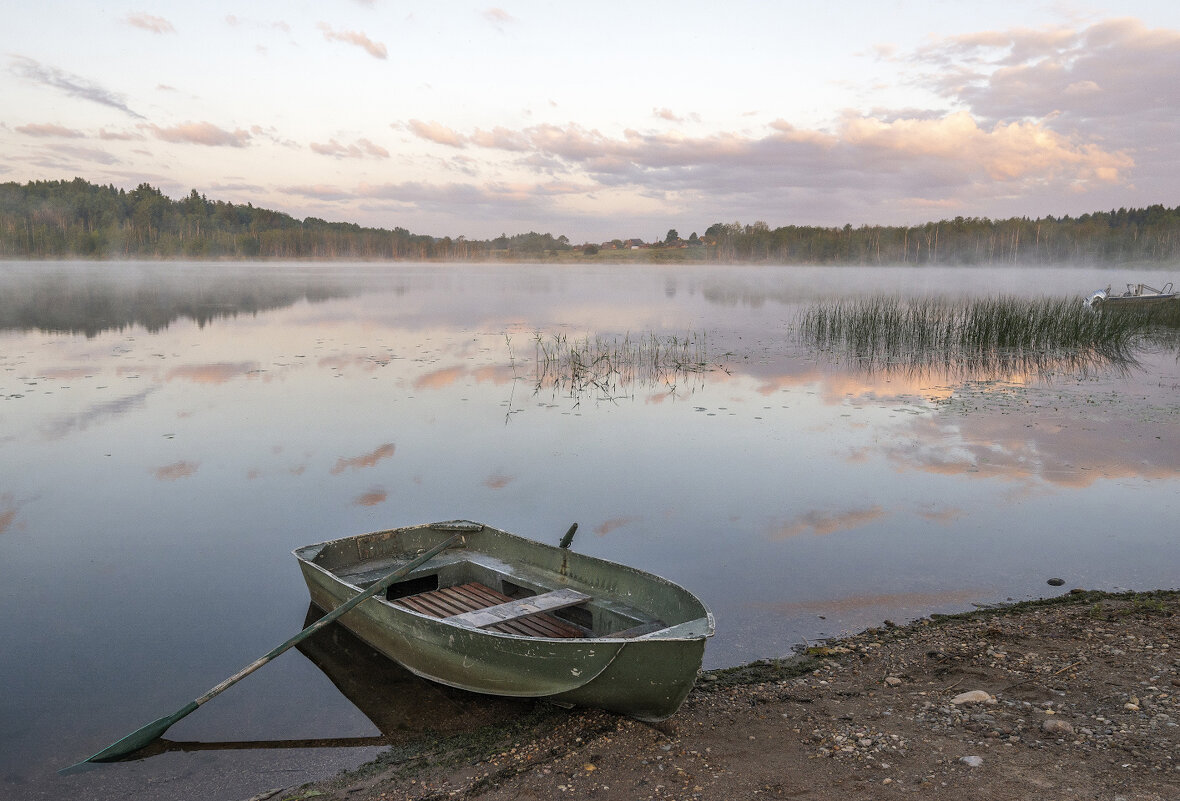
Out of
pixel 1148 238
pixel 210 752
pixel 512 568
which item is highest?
pixel 1148 238

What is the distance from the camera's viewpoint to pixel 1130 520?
8875mm

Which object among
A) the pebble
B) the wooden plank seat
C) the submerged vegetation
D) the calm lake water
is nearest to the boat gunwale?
the wooden plank seat

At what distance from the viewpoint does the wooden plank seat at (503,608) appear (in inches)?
223

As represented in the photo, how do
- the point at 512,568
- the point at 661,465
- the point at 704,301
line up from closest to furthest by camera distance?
the point at 512,568 < the point at 661,465 < the point at 704,301

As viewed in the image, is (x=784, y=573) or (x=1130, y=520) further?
(x=1130, y=520)

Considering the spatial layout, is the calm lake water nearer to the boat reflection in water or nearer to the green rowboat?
the boat reflection in water

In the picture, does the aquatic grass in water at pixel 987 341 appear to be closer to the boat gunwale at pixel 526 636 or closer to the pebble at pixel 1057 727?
the boat gunwale at pixel 526 636

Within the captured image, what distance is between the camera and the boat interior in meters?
5.67

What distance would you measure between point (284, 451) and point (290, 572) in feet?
14.2

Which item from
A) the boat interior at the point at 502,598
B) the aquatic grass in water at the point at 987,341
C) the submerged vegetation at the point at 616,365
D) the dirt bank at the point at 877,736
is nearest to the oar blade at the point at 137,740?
the dirt bank at the point at 877,736

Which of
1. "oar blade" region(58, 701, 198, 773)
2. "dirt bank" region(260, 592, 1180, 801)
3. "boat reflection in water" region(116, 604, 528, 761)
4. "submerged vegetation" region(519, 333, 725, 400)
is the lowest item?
"boat reflection in water" region(116, 604, 528, 761)

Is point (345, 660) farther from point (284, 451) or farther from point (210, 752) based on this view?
point (284, 451)

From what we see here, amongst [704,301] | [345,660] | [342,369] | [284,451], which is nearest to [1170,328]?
[704,301]

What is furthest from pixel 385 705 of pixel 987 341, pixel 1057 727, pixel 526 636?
pixel 987 341
